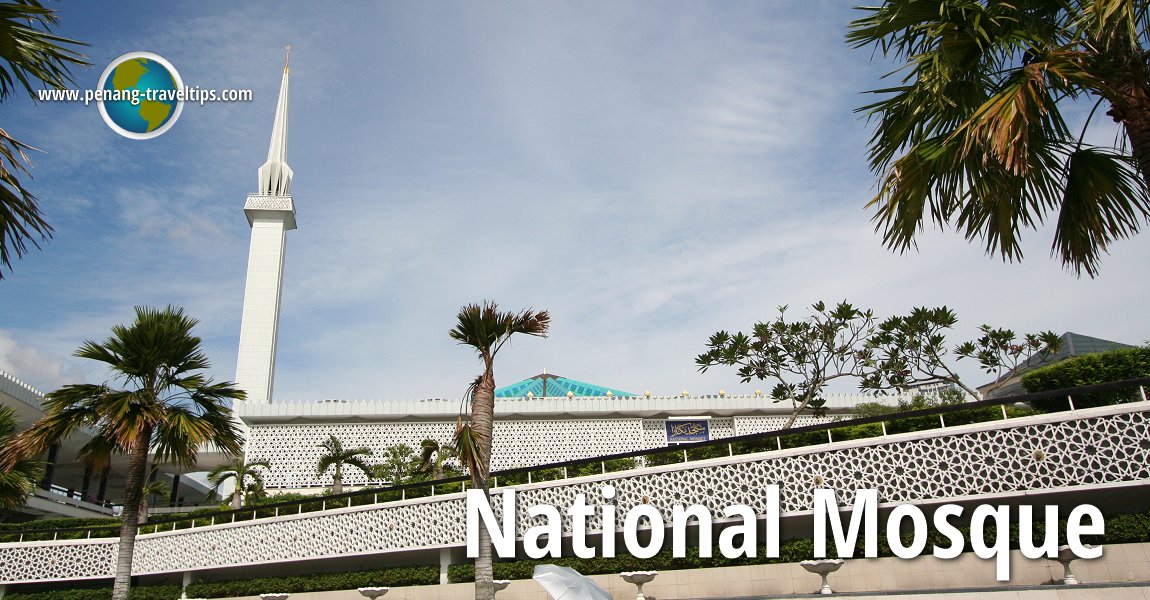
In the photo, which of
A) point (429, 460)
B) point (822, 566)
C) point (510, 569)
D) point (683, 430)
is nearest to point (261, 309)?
point (429, 460)

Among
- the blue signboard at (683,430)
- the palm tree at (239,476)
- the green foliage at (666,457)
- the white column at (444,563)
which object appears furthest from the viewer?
the blue signboard at (683,430)

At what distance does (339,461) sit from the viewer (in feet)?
110

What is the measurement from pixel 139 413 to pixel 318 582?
652cm

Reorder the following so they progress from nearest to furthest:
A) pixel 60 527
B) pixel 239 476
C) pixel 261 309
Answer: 1. pixel 60 527
2. pixel 239 476
3. pixel 261 309

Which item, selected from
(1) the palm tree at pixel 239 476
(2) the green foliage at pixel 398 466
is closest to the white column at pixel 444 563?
(2) the green foliage at pixel 398 466

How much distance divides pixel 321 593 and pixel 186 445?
5697mm

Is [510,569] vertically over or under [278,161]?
under

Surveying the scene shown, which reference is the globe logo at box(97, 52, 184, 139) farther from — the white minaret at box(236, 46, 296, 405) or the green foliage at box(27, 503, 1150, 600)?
the white minaret at box(236, 46, 296, 405)

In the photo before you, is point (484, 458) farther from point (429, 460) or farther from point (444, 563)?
point (429, 460)

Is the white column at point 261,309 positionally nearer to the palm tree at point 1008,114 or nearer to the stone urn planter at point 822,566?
the stone urn planter at point 822,566

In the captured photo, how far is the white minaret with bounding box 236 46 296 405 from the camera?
152ft

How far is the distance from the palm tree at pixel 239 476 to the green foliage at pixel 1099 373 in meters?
29.2

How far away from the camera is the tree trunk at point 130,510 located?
47.9 feet

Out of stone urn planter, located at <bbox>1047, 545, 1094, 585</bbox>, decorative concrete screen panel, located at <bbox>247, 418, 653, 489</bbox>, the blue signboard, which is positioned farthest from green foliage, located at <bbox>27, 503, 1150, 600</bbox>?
the blue signboard
